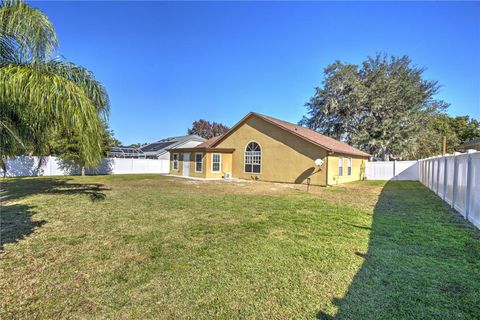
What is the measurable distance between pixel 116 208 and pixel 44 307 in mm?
5174

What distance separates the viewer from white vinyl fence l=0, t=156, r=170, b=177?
1992 centimetres

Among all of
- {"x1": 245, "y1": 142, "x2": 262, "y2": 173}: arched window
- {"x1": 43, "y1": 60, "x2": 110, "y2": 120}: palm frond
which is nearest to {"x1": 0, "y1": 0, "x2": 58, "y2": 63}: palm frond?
{"x1": 43, "y1": 60, "x2": 110, "y2": 120}: palm frond

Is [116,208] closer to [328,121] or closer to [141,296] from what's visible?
[141,296]

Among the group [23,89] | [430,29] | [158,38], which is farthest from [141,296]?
[430,29]

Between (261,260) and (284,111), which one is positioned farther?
(284,111)

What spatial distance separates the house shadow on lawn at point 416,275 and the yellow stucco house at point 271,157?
950 centimetres

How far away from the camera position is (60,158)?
21.5 metres

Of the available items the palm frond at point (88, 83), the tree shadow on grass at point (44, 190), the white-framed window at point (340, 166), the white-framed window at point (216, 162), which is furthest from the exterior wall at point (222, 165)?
the palm frond at point (88, 83)

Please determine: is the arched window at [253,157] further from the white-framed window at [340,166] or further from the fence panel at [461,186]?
the fence panel at [461,186]

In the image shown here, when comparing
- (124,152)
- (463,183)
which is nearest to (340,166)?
(463,183)

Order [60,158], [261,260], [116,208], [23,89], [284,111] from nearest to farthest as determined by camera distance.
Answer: [261,260], [23,89], [116,208], [60,158], [284,111]

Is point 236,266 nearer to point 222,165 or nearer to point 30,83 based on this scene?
point 30,83

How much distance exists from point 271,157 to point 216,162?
180 inches

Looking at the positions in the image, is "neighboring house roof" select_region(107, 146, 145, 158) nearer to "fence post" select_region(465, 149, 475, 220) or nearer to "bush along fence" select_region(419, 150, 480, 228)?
"bush along fence" select_region(419, 150, 480, 228)
